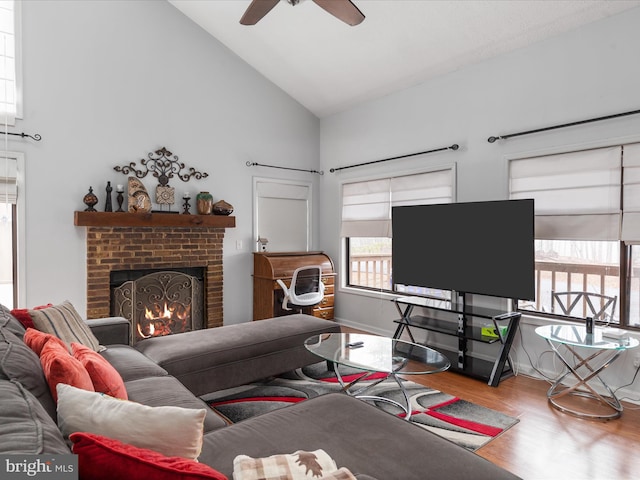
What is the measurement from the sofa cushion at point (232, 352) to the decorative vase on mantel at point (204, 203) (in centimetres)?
181

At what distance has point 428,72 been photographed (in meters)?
4.36

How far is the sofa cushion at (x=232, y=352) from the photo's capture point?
2.70m

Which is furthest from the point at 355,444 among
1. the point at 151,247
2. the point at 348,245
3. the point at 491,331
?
the point at 348,245

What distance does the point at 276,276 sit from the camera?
485 centimetres

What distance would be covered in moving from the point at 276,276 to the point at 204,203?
3.87 ft

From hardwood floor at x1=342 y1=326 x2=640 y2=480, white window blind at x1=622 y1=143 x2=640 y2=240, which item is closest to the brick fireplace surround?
hardwood floor at x1=342 y1=326 x2=640 y2=480

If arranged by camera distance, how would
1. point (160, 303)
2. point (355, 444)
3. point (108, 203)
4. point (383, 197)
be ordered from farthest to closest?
point (383, 197) → point (160, 303) → point (108, 203) → point (355, 444)

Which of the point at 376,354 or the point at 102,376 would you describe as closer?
the point at 102,376

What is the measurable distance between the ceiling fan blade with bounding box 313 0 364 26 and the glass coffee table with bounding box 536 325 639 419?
2.65m

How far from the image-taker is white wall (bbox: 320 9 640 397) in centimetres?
316

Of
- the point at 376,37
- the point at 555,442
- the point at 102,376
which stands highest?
the point at 376,37

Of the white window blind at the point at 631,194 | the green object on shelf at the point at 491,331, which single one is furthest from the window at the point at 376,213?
the white window blind at the point at 631,194

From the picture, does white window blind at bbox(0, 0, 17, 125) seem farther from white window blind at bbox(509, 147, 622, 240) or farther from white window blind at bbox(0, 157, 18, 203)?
white window blind at bbox(509, 147, 622, 240)

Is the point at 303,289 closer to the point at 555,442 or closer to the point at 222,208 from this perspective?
the point at 222,208
